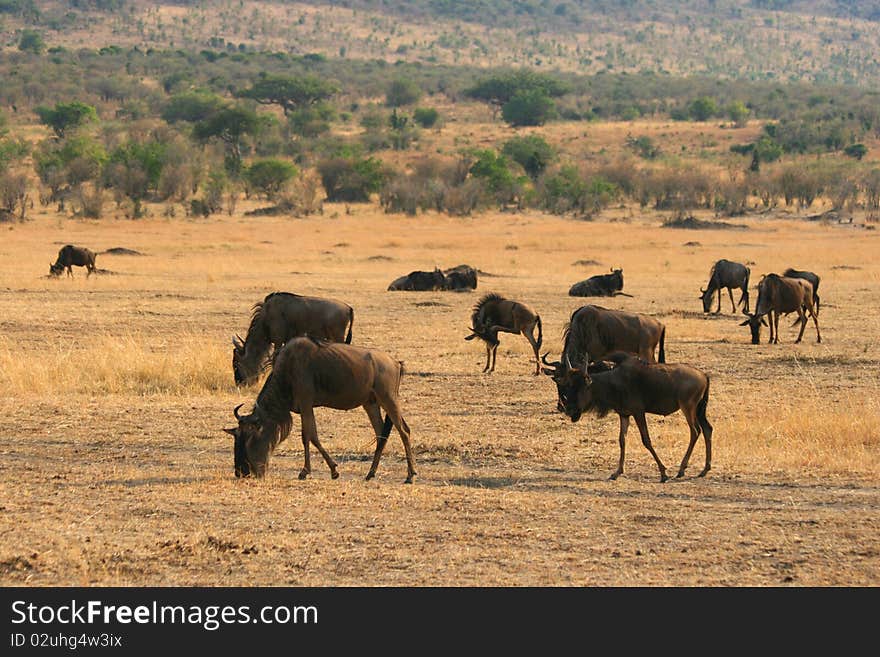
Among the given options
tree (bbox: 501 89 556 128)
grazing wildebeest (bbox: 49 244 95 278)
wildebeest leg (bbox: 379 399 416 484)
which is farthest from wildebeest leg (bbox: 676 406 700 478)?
tree (bbox: 501 89 556 128)

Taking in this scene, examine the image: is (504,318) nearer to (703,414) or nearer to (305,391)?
(703,414)

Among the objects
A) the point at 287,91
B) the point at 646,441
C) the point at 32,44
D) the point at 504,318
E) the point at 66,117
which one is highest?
the point at 32,44

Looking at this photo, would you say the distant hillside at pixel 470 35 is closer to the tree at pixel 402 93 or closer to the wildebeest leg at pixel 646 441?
the tree at pixel 402 93

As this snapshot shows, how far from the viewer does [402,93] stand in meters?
102

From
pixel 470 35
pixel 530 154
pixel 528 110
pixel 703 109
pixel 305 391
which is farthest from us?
pixel 470 35

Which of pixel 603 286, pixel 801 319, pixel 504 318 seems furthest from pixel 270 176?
pixel 504 318

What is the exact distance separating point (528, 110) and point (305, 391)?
84151 millimetres

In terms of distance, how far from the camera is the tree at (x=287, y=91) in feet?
298

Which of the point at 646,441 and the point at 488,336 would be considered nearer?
the point at 646,441

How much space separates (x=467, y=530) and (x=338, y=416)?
4.45 metres

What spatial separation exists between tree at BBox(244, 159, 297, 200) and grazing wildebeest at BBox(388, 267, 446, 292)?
30046mm

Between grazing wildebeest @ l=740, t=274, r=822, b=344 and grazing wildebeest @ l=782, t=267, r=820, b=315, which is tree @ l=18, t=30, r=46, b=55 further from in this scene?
grazing wildebeest @ l=740, t=274, r=822, b=344

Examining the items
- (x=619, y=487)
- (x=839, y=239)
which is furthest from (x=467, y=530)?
(x=839, y=239)

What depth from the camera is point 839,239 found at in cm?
4116
